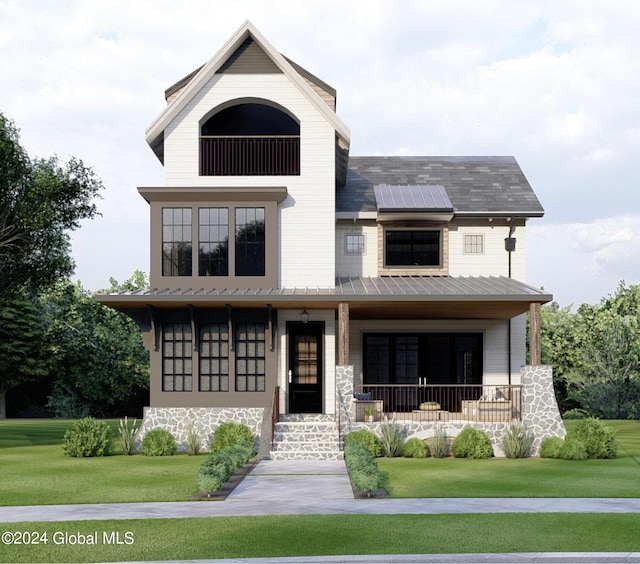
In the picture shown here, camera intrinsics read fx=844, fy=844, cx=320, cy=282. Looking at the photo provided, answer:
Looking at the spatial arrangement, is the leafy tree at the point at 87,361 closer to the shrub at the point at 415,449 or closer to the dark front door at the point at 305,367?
the dark front door at the point at 305,367

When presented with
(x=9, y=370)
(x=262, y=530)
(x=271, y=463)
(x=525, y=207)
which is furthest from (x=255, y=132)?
(x=9, y=370)

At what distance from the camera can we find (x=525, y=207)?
86.9ft

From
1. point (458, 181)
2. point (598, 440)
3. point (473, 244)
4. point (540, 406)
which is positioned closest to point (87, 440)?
point (540, 406)

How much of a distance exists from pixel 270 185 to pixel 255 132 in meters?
3.95

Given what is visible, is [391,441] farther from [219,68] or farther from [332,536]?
[219,68]

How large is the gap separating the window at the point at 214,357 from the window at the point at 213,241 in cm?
159

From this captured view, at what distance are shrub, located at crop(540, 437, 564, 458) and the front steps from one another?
16.7ft

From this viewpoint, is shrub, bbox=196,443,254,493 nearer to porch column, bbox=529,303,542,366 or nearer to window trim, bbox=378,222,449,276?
porch column, bbox=529,303,542,366

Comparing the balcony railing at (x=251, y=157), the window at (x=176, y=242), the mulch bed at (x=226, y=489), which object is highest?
the balcony railing at (x=251, y=157)

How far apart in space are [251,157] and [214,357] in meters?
6.07

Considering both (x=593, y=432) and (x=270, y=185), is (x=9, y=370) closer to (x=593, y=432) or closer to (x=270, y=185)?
(x=270, y=185)

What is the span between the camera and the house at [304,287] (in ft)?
72.6

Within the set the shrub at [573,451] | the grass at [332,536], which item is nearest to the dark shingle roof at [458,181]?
the shrub at [573,451]

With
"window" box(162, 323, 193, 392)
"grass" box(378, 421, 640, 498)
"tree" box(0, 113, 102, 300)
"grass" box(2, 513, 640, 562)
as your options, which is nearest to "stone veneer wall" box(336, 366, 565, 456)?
"grass" box(378, 421, 640, 498)
